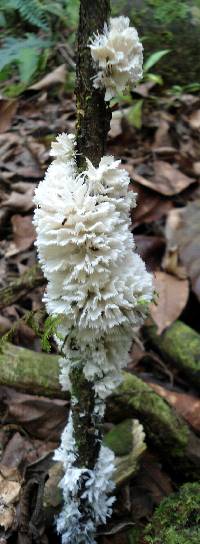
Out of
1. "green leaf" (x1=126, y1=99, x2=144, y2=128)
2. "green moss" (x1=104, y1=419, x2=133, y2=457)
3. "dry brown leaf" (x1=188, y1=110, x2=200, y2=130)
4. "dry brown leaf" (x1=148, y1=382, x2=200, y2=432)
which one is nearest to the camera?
"green moss" (x1=104, y1=419, x2=133, y2=457)

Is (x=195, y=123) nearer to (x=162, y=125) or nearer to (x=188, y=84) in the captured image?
(x=162, y=125)

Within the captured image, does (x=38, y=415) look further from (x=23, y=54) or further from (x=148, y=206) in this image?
(x=23, y=54)

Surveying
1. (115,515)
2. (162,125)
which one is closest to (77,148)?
(115,515)

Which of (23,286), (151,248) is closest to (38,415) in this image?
(23,286)

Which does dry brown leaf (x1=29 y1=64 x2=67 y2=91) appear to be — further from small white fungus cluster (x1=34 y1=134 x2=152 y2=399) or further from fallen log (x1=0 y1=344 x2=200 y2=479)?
small white fungus cluster (x1=34 y1=134 x2=152 y2=399)

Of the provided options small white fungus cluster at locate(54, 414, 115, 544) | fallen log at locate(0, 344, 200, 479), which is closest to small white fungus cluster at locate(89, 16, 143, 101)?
small white fungus cluster at locate(54, 414, 115, 544)
